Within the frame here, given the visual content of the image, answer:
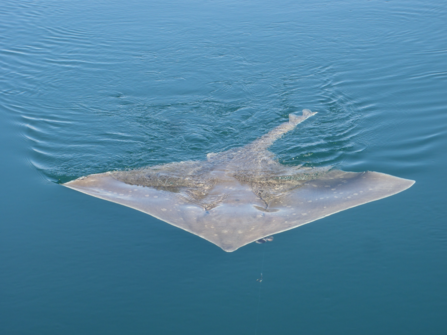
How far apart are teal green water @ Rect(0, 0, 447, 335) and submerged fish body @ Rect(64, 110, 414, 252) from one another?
0.97 feet

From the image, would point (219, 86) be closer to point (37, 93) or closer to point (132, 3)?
point (37, 93)

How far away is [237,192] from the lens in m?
8.12

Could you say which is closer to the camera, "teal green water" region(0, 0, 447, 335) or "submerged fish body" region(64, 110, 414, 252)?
"teal green water" region(0, 0, 447, 335)

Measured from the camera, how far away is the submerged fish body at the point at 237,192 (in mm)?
7023

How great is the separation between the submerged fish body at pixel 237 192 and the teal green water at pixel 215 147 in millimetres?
296

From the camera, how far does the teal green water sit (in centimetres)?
607

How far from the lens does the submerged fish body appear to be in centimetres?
702

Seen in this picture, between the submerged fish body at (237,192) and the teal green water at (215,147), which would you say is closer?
the teal green water at (215,147)

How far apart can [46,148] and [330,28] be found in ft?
38.9

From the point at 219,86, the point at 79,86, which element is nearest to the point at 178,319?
the point at 219,86

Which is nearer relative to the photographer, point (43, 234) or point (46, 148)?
point (43, 234)

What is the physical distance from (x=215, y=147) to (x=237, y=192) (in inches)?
101

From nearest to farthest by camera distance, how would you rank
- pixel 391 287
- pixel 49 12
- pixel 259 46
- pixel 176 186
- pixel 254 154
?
pixel 391 287, pixel 176 186, pixel 254 154, pixel 259 46, pixel 49 12

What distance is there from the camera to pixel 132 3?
21.0m
